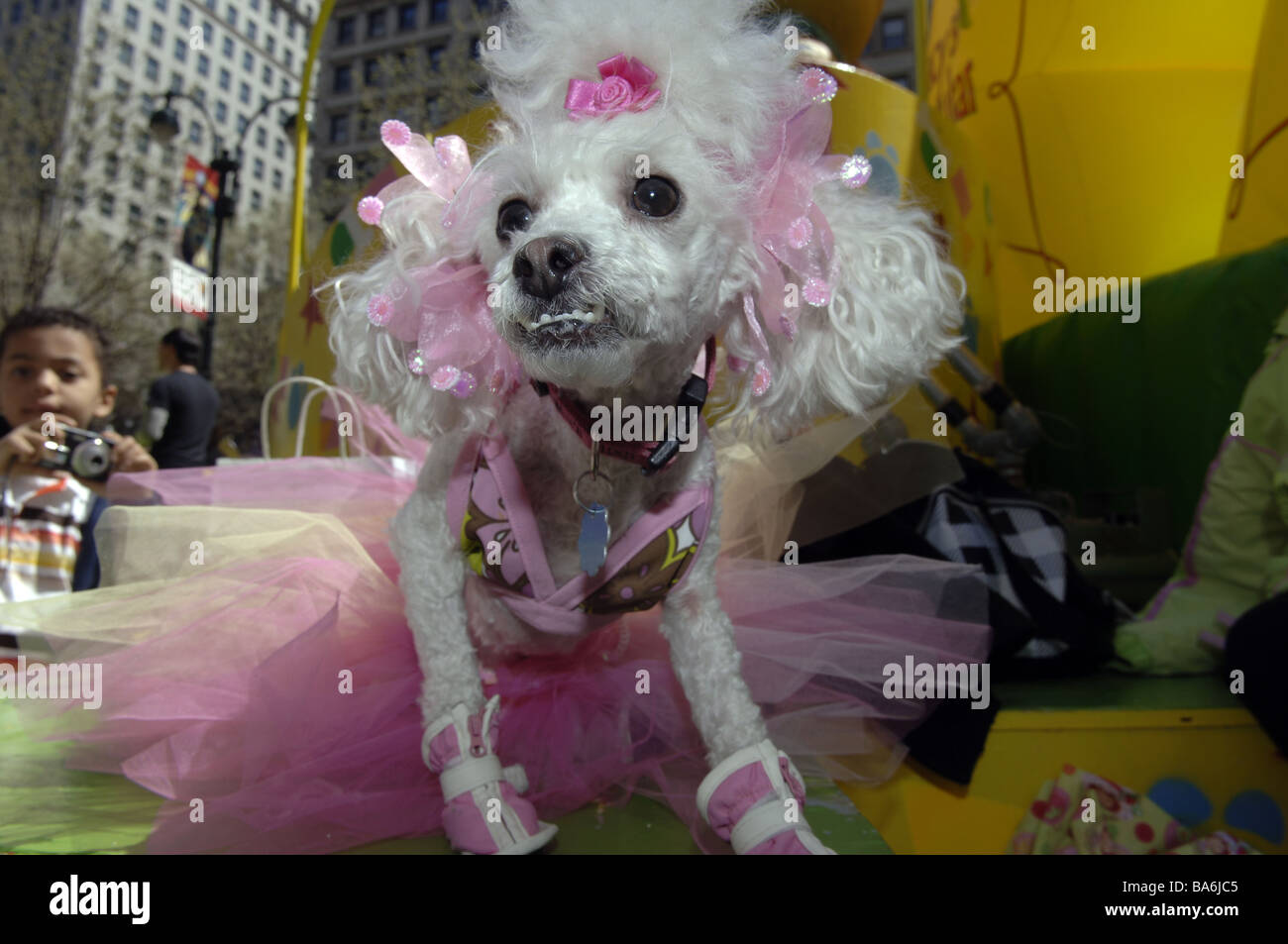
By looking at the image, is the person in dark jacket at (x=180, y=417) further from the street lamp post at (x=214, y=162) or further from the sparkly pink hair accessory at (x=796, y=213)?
the street lamp post at (x=214, y=162)

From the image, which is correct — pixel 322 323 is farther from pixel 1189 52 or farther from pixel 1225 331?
pixel 1189 52

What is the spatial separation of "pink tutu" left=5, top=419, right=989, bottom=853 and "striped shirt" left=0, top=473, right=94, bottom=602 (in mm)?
699

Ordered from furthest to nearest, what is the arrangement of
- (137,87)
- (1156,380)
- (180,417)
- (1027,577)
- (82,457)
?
(137,87) → (180,417) → (1156,380) → (82,457) → (1027,577)

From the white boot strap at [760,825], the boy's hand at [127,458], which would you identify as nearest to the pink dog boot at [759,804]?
the white boot strap at [760,825]

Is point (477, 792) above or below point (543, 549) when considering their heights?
below

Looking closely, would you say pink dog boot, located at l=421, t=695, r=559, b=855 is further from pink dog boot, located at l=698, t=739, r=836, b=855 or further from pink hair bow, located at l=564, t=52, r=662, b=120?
pink hair bow, located at l=564, t=52, r=662, b=120

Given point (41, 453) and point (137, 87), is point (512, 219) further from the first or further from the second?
point (137, 87)

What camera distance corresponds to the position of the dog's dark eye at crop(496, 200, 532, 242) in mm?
820

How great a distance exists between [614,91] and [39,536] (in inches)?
64.3

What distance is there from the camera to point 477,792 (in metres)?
0.82

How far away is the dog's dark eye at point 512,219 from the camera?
82cm

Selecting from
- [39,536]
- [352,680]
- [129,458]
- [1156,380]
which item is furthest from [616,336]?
[1156,380]

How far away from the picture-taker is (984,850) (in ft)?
3.87
